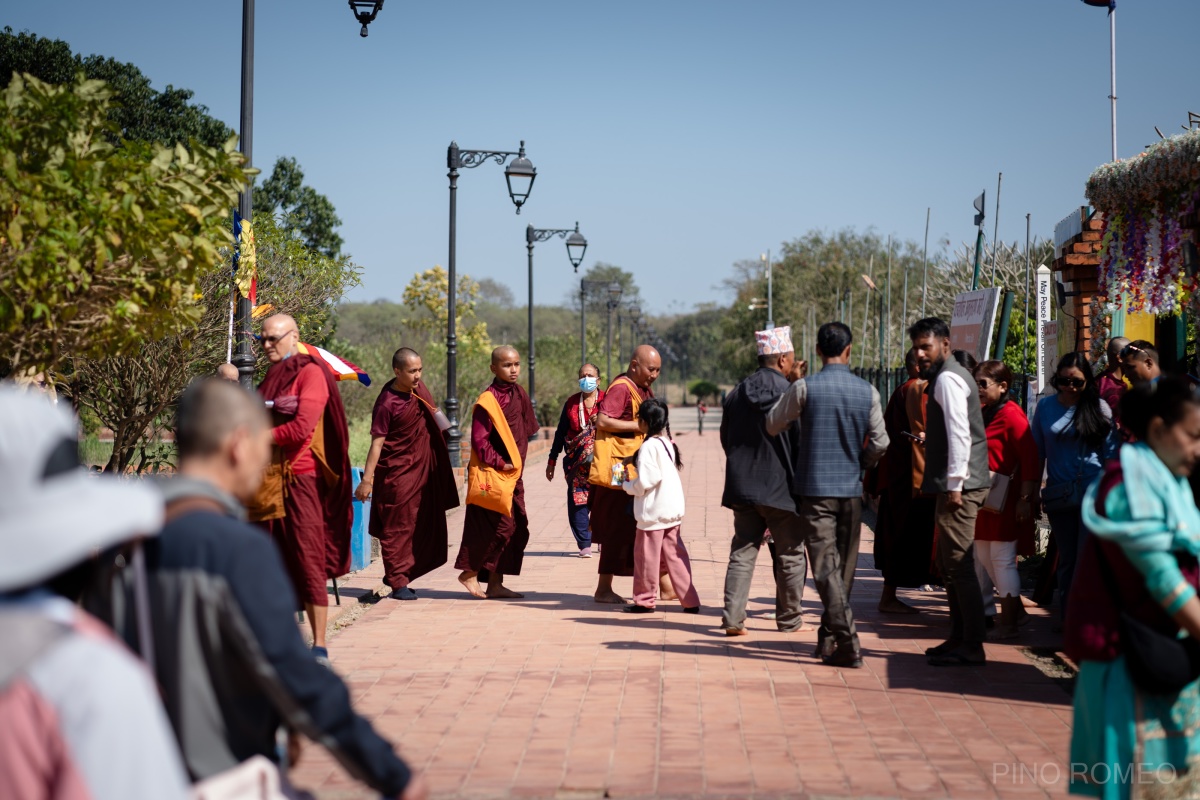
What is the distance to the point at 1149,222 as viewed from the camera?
9.12m

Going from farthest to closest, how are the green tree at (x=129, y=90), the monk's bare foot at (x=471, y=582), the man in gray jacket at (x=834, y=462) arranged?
1. the green tree at (x=129, y=90)
2. the monk's bare foot at (x=471, y=582)
3. the man in gray jacket at (x=834, y=462)

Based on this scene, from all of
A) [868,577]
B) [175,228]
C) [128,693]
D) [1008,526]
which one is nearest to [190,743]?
[128,693]

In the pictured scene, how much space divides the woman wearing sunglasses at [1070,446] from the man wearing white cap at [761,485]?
159 cm

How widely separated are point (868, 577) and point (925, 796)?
21.0ft

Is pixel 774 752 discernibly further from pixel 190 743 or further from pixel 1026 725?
pixel 190 743

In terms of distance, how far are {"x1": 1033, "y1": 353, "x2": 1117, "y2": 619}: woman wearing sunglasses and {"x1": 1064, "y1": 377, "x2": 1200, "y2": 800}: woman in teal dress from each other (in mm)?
4155

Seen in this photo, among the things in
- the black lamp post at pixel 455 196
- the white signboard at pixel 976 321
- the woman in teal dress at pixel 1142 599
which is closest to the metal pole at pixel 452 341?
the black lamp post at pixel 455 196

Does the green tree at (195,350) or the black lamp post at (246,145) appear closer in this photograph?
the black lamp post at (246,145)

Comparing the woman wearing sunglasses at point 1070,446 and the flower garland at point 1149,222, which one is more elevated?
the flower garland at point 1149,222

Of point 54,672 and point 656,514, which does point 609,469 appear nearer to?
point 656,514

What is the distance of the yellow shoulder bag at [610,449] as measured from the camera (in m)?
9.61

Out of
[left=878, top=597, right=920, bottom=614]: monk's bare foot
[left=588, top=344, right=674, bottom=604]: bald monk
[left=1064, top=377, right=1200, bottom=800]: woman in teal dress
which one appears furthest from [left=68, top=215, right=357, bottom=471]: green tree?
[left=1064, top=377, right=1200, bottom=800]: woman in teal dress

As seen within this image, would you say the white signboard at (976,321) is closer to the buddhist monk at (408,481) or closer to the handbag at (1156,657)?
the buddhist monk at (408,481)

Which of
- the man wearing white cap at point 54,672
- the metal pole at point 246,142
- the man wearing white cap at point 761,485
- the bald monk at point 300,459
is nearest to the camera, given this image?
the man wearing white cap at point 54,672
